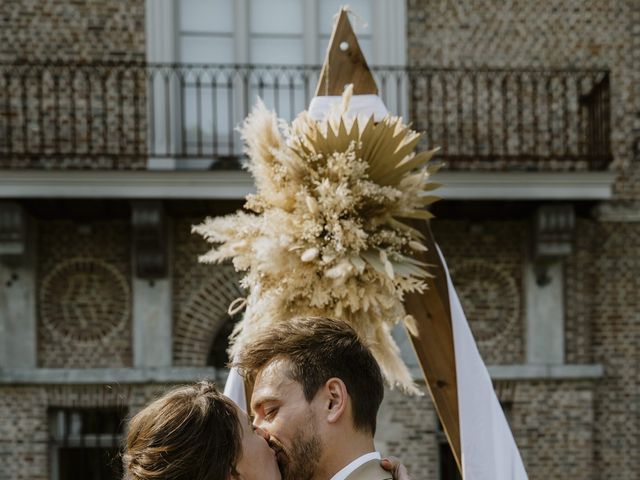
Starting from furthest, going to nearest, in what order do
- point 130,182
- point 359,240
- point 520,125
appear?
point 520,125 → point 130,182 → point 359,240

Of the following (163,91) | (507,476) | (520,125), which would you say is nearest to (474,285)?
(520,125)

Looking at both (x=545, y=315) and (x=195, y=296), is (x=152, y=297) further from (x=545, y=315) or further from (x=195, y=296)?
(x=545, y=315)

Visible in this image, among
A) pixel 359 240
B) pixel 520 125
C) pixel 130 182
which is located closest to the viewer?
Answer: pixel 359 240

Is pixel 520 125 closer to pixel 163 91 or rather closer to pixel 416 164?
pixel 163 91

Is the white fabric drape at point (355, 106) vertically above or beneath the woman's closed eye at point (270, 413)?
above

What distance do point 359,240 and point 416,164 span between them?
0.35 metres

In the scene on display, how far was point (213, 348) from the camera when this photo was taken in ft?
27.5

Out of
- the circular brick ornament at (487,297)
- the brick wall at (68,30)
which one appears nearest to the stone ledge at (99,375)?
the circular brick ornament at (487,297)

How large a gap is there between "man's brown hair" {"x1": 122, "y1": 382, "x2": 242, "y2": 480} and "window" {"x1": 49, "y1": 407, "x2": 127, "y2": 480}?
645 cm

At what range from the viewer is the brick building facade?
26.0 feet

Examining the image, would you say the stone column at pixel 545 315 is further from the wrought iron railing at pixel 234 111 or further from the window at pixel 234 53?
the window at pixel 234 53

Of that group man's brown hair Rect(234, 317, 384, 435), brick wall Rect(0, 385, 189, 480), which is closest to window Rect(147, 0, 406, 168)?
brick wall Rect(0, 385, 189, 480)

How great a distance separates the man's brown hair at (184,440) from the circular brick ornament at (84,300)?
6270 mm

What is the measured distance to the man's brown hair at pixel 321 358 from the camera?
7.23ft
